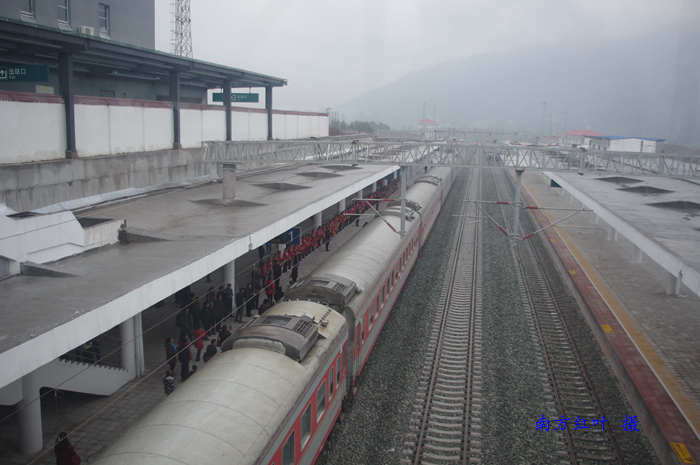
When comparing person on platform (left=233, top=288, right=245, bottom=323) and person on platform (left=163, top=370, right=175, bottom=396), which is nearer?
person on platform (left=163, top=370, right=175, bottom=396)

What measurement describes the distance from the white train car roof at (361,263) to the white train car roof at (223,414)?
9.84 feet

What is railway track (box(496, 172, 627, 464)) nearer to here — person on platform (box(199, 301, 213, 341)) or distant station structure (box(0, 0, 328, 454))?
distant station structure (box(0, 0, 328, 454))

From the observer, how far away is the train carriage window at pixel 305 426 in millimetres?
8277

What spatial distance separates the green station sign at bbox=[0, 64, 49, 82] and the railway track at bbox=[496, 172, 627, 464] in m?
16.2

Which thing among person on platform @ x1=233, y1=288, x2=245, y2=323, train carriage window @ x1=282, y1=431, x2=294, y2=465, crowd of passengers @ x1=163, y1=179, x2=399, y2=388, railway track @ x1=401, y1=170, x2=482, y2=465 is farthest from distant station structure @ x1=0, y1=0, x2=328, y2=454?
railway track @ x1=401, y1=170, x2=482, y2=465

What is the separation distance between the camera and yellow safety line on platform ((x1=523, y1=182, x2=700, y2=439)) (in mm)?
11383

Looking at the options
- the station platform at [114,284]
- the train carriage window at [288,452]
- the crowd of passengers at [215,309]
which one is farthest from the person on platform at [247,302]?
the train carriage window at [288,452]

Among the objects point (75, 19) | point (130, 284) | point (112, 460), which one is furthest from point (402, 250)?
point (75, 19)

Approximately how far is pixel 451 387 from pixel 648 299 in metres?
11.4

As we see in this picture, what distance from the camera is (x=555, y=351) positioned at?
48.9 feet

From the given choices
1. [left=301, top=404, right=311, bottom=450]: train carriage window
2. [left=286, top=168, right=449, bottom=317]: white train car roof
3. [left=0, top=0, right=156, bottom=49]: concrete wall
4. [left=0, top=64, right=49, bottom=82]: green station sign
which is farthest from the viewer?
[left=0, top=0, right=156, bottom=49]: concrete wall

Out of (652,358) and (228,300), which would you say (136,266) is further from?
(652,358)

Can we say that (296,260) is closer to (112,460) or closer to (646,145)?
(112,460)

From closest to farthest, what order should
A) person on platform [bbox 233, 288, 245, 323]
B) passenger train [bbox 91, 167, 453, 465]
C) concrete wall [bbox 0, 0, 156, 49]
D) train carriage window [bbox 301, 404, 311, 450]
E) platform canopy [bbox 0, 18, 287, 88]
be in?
passenger train [bbox 91, 167, 453, 465] < train carriage window [bbox 301, 404, 311, 450] < platform canopy [bbox 0, 18, 287, 88] < person on platform [bbox 233, 288, 245, 323] < concrete wall [bbox 0, 0, 156, 49]
